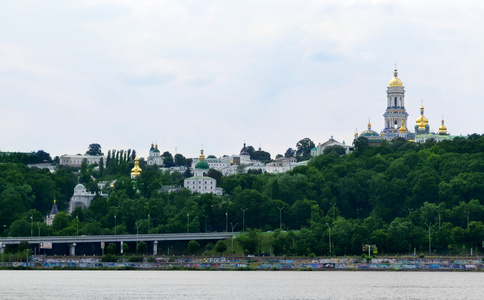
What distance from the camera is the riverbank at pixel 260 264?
144 m

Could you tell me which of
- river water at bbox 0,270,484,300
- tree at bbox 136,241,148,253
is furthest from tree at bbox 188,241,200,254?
river water at bbox 0,270,484,300

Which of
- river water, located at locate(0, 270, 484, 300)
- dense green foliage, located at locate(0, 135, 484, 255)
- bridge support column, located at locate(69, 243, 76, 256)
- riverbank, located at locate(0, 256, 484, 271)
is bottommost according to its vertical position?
river water, located at locate(0, 270, 484, 300)

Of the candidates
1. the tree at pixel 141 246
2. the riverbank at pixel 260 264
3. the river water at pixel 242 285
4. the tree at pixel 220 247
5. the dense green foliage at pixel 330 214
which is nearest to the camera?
the river water at pixel 242 285

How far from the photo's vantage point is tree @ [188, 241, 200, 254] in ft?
560

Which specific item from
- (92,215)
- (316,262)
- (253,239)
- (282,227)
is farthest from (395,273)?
(92,215)

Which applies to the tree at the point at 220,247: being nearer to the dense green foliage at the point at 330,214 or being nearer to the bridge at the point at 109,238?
the dense green foliage at the point at 330,214

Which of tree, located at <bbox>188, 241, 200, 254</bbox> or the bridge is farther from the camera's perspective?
tree, located at <bbox>188, 241, 200, 254</bbox>

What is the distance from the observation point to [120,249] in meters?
174

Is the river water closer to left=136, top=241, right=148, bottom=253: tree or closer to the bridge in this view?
the bridge

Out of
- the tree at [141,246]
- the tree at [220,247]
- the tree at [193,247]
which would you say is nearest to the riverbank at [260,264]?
the tree at [220,247]

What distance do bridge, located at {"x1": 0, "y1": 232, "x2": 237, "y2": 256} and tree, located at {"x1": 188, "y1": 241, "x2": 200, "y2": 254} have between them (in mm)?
2576

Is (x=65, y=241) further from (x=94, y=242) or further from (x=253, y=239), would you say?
(x=253, y=239)

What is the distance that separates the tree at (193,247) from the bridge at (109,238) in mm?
2576

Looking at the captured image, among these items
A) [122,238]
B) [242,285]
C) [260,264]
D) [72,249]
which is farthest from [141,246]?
[242,285]
